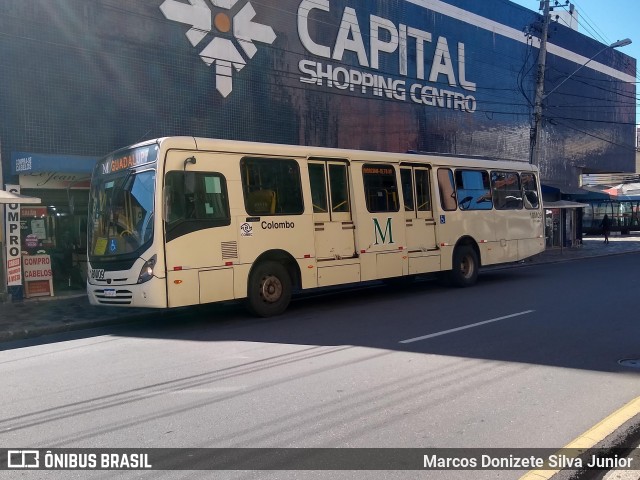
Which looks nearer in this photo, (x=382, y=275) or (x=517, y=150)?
(x=382, y=275)

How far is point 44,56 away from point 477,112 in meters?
19.5

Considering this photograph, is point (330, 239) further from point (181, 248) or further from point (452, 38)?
point (452, 38)

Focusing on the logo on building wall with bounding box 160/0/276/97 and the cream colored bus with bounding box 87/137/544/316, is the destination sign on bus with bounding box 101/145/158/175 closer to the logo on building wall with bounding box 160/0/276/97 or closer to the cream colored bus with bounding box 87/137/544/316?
the cream colored bus with bounding box 87/137/544/316

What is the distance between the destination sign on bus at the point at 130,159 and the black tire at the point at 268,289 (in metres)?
2.72

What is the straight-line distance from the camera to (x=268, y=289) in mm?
10977

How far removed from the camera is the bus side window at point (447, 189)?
1452 centimetres

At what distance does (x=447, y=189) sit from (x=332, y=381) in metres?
9.18

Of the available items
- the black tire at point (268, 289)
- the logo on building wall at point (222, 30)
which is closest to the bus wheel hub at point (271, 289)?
the black tire at point (268, 289)

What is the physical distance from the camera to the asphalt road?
4.94 metres

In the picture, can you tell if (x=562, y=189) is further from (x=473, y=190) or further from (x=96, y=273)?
(x=96, y=273)

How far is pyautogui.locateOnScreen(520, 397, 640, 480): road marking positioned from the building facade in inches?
471

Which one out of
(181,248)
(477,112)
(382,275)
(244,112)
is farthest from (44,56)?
(477,112)

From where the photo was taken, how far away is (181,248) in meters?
9.73

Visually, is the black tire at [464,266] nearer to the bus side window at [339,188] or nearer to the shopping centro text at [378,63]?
the bus side window at [339,188]
